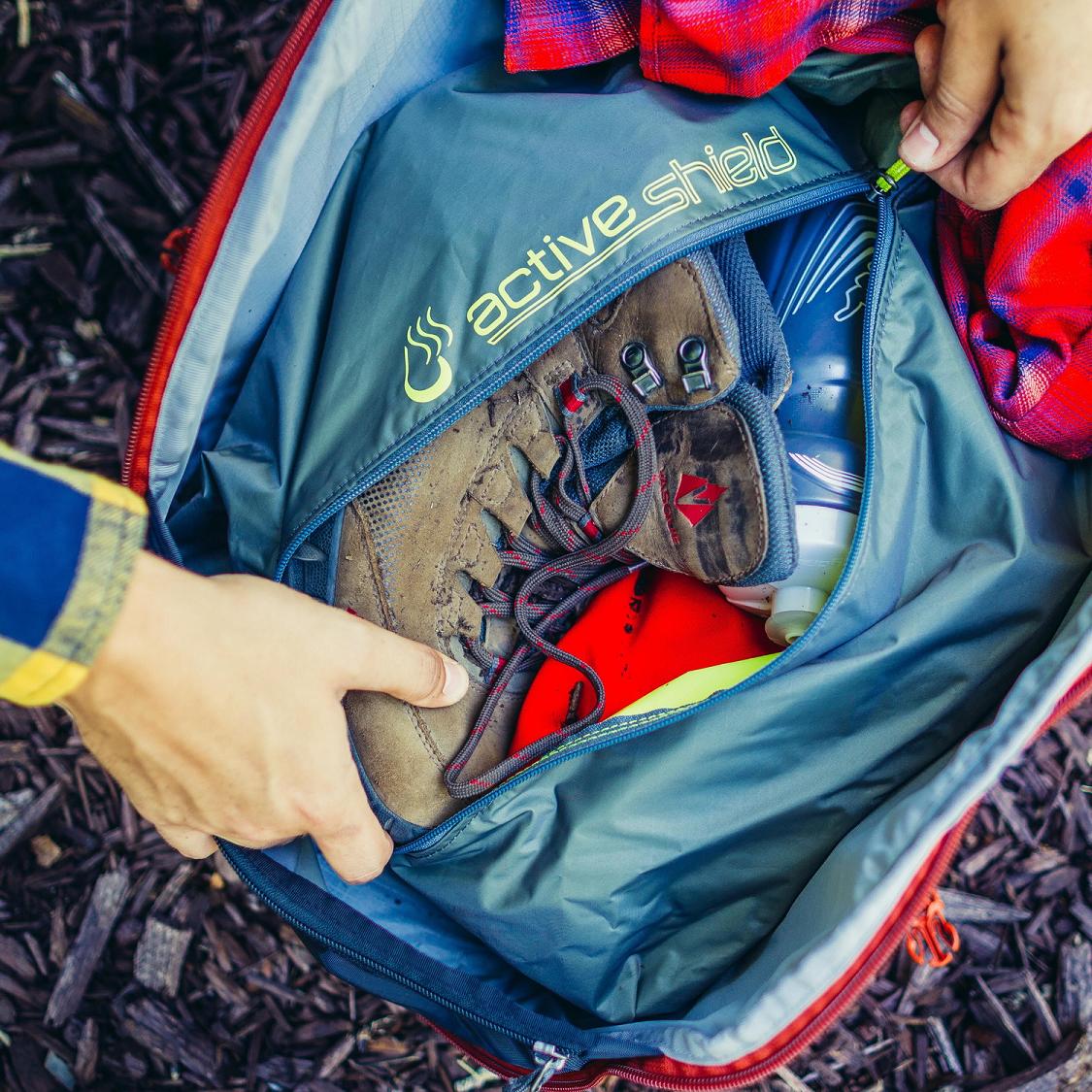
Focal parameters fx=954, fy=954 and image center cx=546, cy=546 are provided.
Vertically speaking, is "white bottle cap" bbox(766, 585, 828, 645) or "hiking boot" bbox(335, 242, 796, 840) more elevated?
"hiking boot" bbox(335, 242, 796, 840)

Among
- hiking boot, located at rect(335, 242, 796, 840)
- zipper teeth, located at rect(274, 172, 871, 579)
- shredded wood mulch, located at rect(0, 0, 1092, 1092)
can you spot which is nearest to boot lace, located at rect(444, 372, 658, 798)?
hiking boot, located at rect(335, 242, 796, 840)

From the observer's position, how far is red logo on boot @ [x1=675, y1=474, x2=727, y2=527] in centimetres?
101

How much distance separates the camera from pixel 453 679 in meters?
1.01

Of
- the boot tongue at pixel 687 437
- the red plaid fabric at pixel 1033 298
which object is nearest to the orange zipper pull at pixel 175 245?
the boot tongue at pixel 687 437

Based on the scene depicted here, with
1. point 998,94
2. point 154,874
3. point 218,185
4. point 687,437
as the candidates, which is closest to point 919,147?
point 998,94

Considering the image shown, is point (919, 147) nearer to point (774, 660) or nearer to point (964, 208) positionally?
point (964, 208)

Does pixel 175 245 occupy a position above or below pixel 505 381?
above

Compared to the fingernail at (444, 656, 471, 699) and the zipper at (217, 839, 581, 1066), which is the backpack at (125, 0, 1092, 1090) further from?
the fingernail at (444, 656, 471, 699)

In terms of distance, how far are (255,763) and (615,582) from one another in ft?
1.89

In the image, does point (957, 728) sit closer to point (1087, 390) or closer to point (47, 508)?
point (1087, 390)

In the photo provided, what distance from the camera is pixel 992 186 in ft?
2.98

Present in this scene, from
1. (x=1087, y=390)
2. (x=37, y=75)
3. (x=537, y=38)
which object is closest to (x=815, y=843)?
(x=1087, y=390)

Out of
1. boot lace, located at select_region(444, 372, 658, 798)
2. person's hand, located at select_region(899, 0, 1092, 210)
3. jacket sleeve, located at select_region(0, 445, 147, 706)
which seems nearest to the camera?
jacket sleeve, located at select_region(0, 445, 147, 706)

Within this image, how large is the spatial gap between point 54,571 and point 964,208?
97cm
